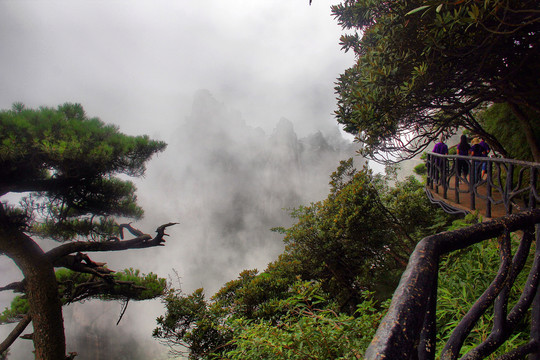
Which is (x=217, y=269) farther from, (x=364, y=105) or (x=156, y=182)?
(x=364, y=105)

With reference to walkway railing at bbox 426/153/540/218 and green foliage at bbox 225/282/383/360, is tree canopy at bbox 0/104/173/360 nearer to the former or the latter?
green foliage at bbox 225/282/383/360

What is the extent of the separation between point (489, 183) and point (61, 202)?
8.76 metres

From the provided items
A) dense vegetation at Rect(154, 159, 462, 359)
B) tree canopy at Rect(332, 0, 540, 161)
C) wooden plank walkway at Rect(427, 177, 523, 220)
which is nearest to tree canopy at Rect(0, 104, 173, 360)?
dense vegetation at Rect(154, 159, 462, 359)

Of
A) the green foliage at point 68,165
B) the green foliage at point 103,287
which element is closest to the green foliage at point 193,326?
the green foliage at point 103,287

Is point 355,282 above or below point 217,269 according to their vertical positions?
below

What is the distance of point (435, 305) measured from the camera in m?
0.72

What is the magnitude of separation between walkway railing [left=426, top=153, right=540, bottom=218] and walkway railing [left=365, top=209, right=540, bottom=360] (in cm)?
276

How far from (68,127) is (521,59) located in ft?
25.3

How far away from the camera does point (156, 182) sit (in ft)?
177

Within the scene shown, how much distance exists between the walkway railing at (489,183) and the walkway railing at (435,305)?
276 cm

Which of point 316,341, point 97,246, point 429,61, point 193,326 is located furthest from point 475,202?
point 97,246

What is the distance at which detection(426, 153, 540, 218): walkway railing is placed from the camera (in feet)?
11.0

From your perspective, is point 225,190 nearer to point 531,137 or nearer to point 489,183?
point 531,137

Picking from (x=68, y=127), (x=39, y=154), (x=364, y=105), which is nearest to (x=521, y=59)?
(x=364, y=105)
